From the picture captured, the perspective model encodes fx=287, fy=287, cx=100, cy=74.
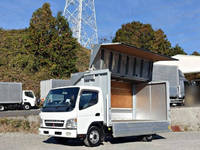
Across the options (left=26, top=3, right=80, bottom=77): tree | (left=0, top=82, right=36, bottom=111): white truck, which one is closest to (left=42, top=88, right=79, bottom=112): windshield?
(left=0, top=82, right=36, bottom=111): white truck

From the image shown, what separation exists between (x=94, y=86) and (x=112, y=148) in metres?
2.44

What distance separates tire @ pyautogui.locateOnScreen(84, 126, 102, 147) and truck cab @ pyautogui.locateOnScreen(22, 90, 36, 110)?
18109mm

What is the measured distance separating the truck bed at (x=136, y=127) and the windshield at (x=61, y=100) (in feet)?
6.07

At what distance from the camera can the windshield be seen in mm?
9930

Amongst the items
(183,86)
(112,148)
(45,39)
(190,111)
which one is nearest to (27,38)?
(45,39)

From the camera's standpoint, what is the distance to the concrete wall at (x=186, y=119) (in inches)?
724

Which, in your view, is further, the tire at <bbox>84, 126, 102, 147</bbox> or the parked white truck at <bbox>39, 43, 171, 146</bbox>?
the tire at <bbox>84, 126, 102, 147</bbox>

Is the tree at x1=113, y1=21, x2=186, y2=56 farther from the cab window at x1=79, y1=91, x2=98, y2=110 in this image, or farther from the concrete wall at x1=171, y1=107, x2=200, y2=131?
the cab window at x1=79, y1=91, x2=98, y2=110

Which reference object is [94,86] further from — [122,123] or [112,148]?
[112,148]

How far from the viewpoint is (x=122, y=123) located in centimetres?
1085

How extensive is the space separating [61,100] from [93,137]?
176 cm

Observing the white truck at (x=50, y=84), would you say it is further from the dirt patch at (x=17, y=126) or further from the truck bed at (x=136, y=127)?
the truck bed at (x=136, y=127)

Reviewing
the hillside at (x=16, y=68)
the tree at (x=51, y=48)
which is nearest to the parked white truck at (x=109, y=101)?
the tree at (x=51, y=48)

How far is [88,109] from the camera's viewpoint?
10203 mm
